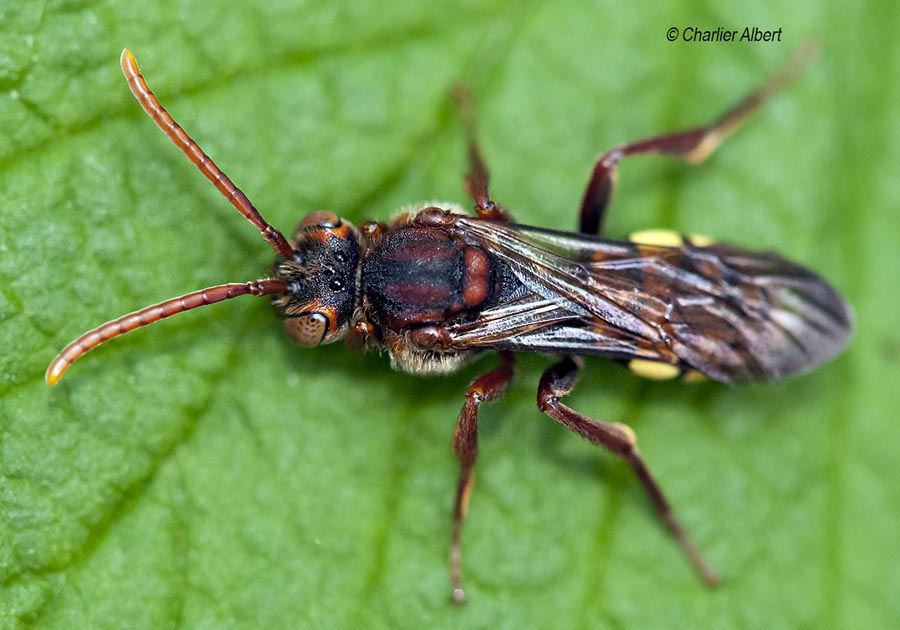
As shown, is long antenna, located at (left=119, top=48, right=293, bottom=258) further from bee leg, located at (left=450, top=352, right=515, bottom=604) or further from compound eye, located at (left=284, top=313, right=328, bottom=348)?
bee leg, located at (left=450, top=352, right=515, bottom=604)

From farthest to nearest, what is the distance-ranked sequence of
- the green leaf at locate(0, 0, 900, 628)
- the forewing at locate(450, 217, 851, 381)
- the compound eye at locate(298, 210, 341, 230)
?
the forewing at locate(450, 217, 851, 381) < the compound eye at locate(298, 210, 341, 230) < the green leaf at locate(0, 0, 900, 628)

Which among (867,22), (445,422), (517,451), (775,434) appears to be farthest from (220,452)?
(867,22)

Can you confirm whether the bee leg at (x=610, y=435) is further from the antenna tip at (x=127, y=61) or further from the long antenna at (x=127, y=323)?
the antenna tip at (x=127, y=61)

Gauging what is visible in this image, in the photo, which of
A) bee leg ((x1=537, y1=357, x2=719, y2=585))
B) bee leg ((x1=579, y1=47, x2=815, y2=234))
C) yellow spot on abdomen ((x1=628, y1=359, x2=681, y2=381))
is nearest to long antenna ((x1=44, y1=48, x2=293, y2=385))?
bee leg ((x1=537, y1=357, x2=719, y2=585))

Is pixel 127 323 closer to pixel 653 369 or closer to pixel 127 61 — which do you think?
pixel 127 61

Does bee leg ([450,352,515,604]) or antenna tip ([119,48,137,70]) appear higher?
antenna tip ([119,48,137,70])

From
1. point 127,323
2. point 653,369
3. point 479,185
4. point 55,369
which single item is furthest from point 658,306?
point 55,369

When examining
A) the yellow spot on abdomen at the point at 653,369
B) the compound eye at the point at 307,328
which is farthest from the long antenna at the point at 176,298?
the yellow spot on abdomen at the point at 653,369
